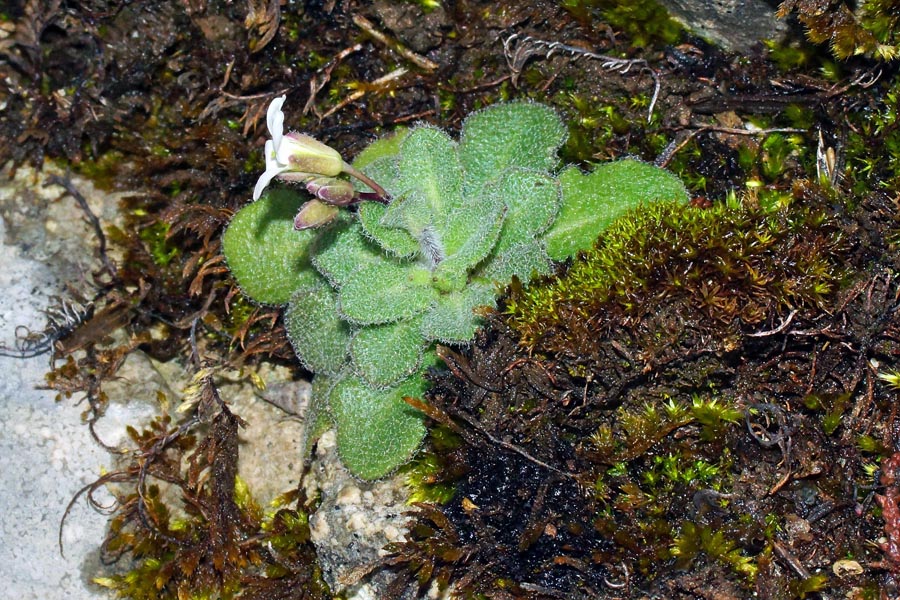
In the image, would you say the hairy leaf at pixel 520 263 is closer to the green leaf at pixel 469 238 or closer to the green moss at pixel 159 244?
the green leaf at pixel 469 238

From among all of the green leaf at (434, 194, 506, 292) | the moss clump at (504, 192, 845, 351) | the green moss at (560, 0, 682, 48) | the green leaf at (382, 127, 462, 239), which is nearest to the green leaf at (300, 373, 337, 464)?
the green leaf at (434, 194, 506, 292)

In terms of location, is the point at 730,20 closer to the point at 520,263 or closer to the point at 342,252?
the point at 520,263

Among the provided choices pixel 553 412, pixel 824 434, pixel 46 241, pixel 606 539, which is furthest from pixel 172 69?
pixel 824 434

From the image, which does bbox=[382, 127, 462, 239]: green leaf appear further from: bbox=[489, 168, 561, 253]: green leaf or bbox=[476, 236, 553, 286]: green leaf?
bbox=[476, 236, 553, 286]: green leaf

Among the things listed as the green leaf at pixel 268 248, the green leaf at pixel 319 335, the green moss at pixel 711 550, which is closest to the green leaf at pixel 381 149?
the green leaf at pixel 268 248

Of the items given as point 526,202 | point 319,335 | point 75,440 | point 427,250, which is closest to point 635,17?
point 526,202

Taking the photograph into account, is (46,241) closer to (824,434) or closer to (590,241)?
(590,241)
